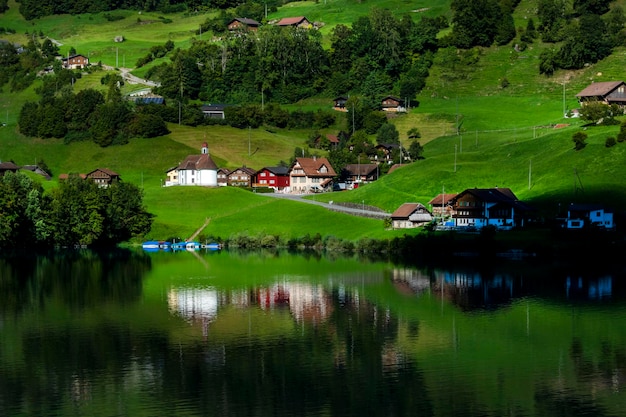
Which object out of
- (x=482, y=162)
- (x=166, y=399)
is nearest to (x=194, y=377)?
(x=166, y=399)

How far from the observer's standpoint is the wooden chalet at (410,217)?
145 meters

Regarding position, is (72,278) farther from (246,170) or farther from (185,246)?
(246,170)

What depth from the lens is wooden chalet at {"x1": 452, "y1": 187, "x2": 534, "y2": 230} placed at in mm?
141875

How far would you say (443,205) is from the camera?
497 ft

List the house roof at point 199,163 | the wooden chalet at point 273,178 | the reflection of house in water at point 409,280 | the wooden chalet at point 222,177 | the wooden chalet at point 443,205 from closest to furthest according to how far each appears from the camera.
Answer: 1. the reflection of house in water at point 409,280
2. the wooden chalet at point 443,205
3. the house roof at point 199,163
4. the wooden chalet at point 273,178
5. the wooden chalet at point 222,177

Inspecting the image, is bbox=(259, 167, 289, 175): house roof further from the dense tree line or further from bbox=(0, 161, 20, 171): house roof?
bbox=(0, 161, 20, 171): house roof

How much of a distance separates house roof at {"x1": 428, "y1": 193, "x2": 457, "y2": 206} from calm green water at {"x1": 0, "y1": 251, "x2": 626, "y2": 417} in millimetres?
35422

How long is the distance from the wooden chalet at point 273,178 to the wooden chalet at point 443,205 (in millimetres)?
44527

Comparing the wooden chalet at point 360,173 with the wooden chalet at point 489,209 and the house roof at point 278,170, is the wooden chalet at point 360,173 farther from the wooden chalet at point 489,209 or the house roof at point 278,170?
the wooden chalet at point 489,209

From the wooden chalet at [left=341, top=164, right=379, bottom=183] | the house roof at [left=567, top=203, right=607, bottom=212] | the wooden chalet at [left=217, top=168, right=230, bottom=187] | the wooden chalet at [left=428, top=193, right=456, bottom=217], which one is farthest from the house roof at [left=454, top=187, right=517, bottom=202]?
the wooden chalet at [left=217, top=168, right=230, bottom=187]

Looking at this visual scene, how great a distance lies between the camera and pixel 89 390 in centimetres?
5959

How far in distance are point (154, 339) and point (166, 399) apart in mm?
17153

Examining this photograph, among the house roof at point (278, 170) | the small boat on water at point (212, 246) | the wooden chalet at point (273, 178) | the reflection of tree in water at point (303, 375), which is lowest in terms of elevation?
the reflection of tree in water at point (303, 375)

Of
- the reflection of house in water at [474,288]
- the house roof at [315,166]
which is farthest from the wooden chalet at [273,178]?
the reflection of house in water at [474,288]
